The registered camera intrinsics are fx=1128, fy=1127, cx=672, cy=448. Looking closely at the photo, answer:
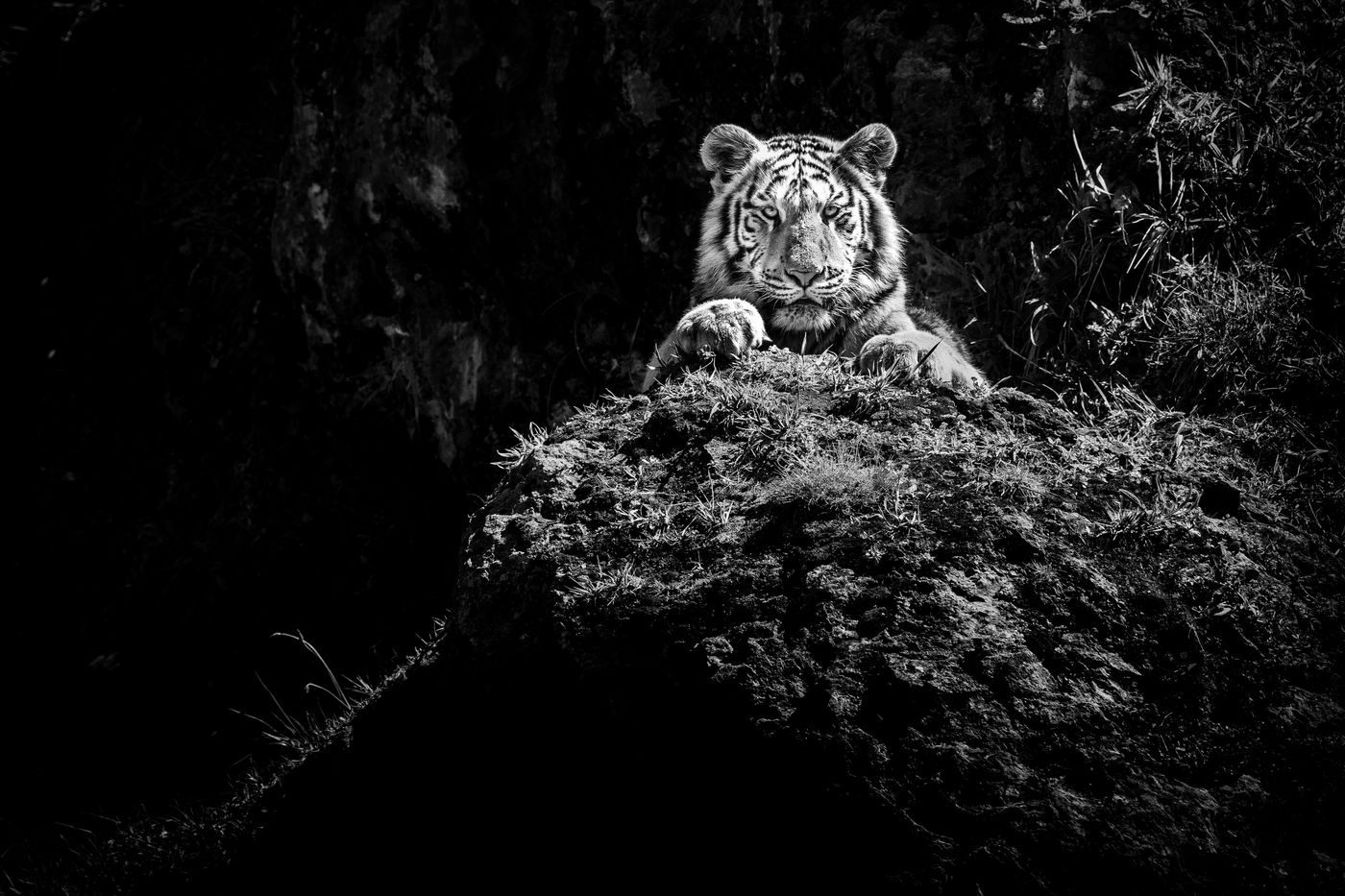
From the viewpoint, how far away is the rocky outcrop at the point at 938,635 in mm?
2830

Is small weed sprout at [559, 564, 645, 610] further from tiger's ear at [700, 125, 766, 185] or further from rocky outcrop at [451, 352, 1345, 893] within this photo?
tiger's ear at [700, 125, 766, 185]

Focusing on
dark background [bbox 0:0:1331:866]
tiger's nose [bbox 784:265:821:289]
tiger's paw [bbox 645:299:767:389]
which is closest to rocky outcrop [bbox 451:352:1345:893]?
tiger's paw [bbox 645:299:767:389]

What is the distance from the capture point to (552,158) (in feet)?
21.4

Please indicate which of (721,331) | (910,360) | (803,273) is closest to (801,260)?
(803,273)

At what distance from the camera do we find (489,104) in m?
6.57

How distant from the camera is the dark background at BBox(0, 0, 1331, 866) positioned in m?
5.91

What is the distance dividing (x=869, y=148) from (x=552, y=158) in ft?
6.73

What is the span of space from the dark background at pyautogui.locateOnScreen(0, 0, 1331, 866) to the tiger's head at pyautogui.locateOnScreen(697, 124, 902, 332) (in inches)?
28.5

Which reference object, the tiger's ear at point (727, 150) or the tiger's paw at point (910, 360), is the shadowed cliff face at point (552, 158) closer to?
the tiger's ear at point (727, 150)

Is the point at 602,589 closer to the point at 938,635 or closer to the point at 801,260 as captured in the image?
the point at 938,635

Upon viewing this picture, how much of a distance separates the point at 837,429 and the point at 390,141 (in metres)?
3.99

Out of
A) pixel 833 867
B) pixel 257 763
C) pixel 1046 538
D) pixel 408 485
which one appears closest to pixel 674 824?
pixel 833 867

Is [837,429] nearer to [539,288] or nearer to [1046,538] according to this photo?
[1046,538]

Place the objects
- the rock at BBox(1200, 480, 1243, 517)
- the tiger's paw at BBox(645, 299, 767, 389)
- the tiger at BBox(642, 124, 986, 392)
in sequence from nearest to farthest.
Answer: the rock at BBox(1200, 480, 1243, 517) → the tiger's paw at BBox(645, 299, 767, 389) → the tiger at BBox(642, 124, 986, 392)
